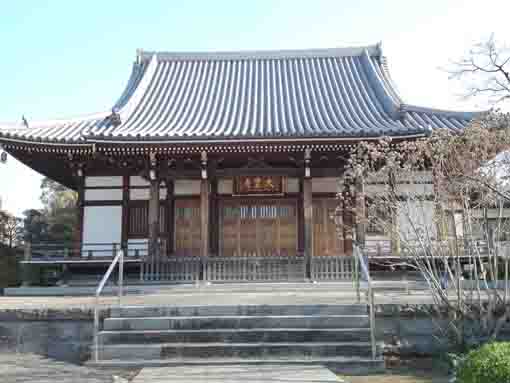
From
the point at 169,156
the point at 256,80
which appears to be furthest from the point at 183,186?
the point at 256,80

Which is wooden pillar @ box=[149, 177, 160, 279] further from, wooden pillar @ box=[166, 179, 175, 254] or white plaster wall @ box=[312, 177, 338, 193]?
white plaster wall @ box=[312, 177, 338, 193]

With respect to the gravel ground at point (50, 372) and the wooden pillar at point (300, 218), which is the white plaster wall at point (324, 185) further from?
the gravel ground at point (50, 372)

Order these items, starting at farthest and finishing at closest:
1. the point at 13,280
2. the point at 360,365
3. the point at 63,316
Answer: the point at 13,280, the point at 63,316, the point at 360,365

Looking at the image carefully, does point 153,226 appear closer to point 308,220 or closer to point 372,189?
point 308,220

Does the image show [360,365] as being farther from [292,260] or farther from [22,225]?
[22,225]

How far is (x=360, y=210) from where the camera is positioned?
30.6 feet

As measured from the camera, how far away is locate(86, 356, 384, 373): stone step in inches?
279

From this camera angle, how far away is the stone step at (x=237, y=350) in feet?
24.5

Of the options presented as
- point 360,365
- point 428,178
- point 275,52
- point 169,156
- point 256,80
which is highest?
point 275,52

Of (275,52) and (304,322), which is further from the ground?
(275,52)

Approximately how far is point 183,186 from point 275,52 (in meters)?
8.89

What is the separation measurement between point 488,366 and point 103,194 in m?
12.2

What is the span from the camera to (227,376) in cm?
652

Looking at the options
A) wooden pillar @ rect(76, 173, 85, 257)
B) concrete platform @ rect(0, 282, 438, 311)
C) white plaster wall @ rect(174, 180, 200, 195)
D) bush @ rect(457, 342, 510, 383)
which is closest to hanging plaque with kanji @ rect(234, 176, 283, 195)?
white plaster wall @ rect(174, 180, 200, 195)
